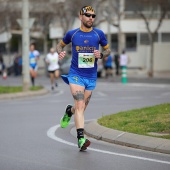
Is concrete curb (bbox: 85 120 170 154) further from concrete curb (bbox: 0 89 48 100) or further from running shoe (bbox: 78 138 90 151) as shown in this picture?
concrete curb (bbox: 0 89 48 100)

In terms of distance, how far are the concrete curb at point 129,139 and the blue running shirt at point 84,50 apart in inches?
46.3

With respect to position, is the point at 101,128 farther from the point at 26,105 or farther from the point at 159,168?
the point at 26,105

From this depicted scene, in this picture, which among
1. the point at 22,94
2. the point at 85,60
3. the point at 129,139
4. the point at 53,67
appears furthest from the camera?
the point at 53,67

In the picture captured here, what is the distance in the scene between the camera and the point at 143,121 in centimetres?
1253

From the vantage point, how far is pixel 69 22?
5700 cm

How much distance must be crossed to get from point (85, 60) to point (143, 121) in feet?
7.89

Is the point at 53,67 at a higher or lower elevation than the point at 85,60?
lower

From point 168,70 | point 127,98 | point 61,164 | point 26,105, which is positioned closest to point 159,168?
point 61,164

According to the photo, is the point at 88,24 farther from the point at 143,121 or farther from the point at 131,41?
the point at 131,41

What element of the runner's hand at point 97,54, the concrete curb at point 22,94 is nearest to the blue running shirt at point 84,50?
the runner's hand at point 97,54

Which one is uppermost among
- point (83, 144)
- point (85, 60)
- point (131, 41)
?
point (85, 60)

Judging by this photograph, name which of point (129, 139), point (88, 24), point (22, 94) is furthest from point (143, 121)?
point (22, 94)

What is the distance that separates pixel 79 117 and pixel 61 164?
5.26ft

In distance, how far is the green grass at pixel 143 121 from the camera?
455 inches
